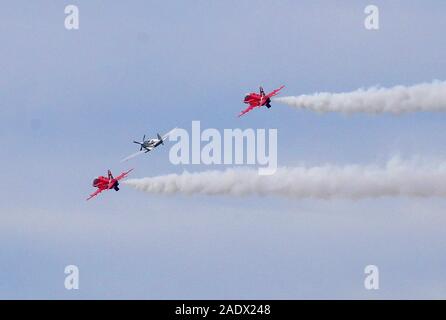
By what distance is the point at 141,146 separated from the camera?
192375 millimetres

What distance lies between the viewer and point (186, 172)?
185000 mm
